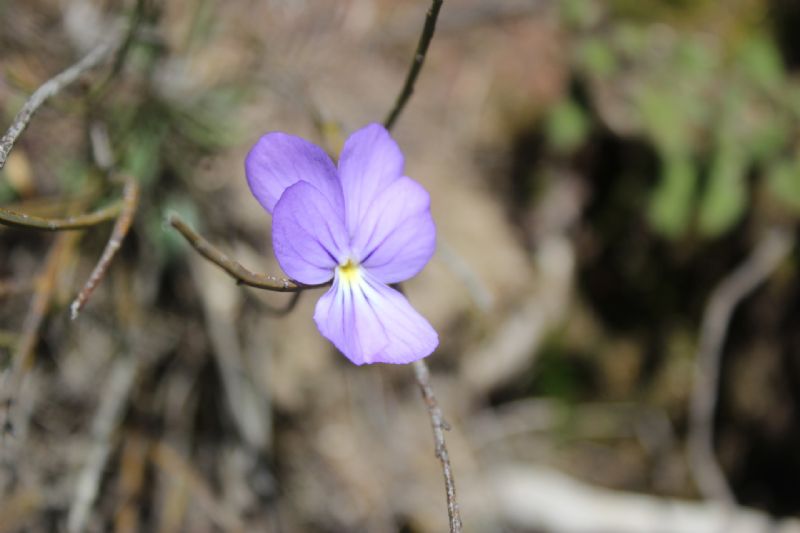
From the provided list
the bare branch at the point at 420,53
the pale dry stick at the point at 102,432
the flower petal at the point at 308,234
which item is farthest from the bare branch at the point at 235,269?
the pale dry stick at the point at 102,432

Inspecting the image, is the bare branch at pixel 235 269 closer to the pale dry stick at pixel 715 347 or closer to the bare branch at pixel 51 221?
the bare branch at pixel 51 221

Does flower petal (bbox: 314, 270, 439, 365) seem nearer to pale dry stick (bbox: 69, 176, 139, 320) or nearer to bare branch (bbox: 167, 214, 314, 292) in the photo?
bare branch (bbox: 167, 214, 314, 292)

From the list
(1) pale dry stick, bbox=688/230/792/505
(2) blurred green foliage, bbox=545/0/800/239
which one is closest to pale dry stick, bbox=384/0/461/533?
(2) blurred green foliage, bbox=545/0/800/239

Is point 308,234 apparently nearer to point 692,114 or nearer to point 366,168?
point 366,168

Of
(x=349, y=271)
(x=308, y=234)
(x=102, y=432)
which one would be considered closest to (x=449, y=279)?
(x=102, y=432)

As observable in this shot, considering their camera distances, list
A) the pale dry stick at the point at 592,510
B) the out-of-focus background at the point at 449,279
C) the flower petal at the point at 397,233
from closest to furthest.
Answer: the flower petal at the point at 397,233, the out-of-focus background at the point at 449,279, the pale dry stick at the point at 592,510

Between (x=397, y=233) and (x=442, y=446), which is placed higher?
(x=397, y=233)
